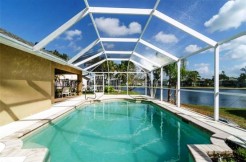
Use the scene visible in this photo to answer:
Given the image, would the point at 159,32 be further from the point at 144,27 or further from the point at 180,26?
the point at 180,26

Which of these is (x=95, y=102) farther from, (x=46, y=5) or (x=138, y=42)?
(x=46, y=5)

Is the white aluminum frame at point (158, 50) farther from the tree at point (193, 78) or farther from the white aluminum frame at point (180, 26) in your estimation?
the tree at point (193, 78)

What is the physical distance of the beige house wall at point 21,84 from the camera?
6.41 meters

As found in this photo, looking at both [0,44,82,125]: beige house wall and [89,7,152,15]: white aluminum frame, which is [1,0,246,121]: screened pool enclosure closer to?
[89,7,152,15]: white aluminum frame

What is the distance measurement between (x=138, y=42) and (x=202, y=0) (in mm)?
6467

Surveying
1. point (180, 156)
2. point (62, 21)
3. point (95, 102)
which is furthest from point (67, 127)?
point (95, 102)

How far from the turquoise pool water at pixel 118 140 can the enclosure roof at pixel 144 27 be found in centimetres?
276

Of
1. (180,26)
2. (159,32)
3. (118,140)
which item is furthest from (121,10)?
(118,140)

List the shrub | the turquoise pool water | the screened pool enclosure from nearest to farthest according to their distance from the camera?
the turquoise pool water → the screened pool enclosure → the shrub

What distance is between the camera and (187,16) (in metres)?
7.38

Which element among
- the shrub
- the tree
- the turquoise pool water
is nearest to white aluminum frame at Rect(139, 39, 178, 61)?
the turquoise pool water

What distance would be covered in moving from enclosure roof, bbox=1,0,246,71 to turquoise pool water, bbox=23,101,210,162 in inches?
109

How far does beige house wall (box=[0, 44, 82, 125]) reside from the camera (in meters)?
6.41

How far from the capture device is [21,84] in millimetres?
7512
